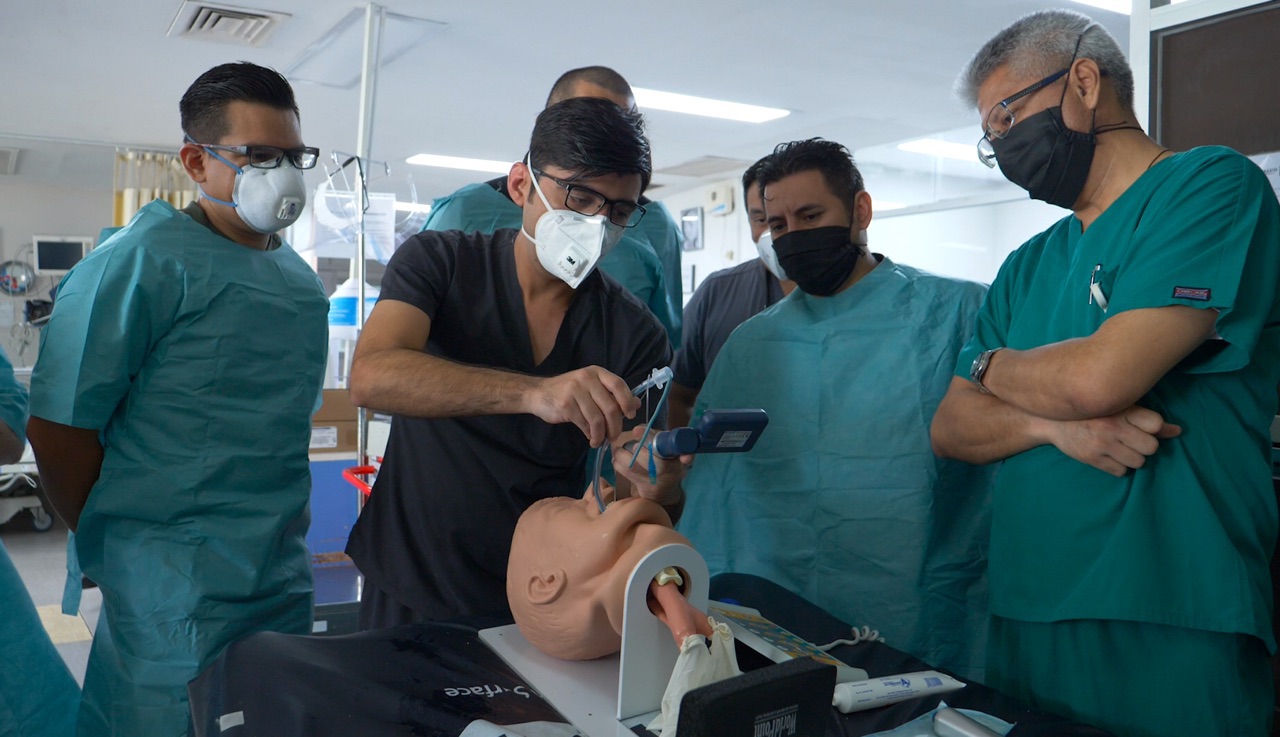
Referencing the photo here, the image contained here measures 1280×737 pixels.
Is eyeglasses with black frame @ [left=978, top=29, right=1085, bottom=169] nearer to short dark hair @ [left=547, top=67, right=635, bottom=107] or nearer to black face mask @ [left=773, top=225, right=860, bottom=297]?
black face mask @ [left=773, top=225, right=860, bottom=297]

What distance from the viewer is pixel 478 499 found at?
4.91ft

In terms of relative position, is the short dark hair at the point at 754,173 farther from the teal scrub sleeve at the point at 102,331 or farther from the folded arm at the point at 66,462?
the folded arm at the point at 66,462

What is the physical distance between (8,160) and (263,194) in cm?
762

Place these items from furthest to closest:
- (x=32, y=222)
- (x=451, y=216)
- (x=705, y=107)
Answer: (x=32, y=222) → (x=705, y=107) → (x=451, y=216)

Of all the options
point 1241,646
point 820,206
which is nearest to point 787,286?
point 820,206

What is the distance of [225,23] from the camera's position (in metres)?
4.56

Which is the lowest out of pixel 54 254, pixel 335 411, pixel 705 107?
pixel 335 411

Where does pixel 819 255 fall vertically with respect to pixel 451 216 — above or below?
below

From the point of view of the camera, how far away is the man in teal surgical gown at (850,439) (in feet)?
5.62

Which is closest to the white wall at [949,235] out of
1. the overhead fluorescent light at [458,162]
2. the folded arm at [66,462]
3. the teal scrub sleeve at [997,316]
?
the overhead fluorescent light at [458,162]

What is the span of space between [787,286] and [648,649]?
1.74 m

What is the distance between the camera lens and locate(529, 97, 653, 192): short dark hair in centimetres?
145

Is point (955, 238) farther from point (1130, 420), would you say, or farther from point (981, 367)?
point (1130, 420)

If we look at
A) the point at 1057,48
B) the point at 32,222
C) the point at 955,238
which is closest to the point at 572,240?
the point at 1057,48
